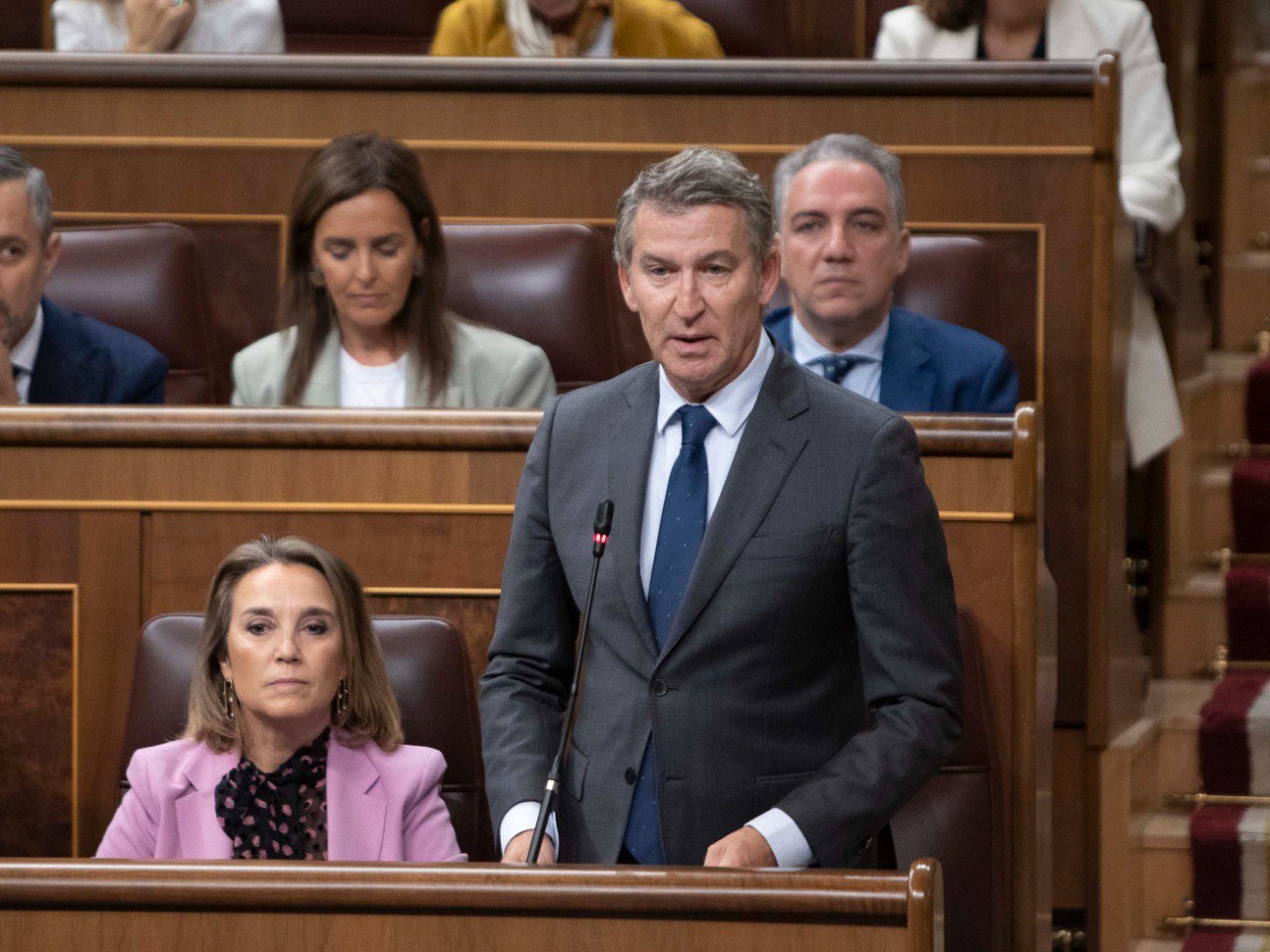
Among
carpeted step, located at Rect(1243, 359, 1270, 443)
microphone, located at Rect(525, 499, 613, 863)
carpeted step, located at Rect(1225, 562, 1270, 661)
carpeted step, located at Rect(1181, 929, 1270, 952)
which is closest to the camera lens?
microphone, located at Rect(525, 499, 613, 863)

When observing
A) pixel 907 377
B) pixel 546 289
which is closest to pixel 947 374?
pixel 907 377

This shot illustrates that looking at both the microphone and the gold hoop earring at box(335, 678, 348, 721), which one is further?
the gold hoop earring at box(335, 678, 348, 721)

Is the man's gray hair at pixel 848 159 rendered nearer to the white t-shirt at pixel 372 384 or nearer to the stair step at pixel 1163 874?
the white t-shirt at pixel 372 384

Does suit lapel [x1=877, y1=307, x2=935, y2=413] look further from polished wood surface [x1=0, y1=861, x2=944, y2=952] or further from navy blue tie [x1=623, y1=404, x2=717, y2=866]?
polished wood surface [x1=0, y1=861, x2=944, y2=952]

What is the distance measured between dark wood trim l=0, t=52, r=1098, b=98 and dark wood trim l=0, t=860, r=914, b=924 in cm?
98

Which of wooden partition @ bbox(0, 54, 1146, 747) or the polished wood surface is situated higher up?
wooden partition @ bbox(0, 54, 1146, 747)

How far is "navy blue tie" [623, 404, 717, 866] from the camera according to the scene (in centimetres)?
96

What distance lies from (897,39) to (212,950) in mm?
1249

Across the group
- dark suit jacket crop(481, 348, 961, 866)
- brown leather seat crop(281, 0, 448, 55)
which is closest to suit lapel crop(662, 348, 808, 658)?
dark suit jacket crop(481, 348, 961, 866)

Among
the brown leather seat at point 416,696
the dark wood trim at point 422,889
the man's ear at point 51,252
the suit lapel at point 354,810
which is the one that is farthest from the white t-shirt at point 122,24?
the dark wood trim at point 422,889

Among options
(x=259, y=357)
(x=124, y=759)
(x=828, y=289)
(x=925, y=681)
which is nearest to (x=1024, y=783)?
(x=925, y=681)

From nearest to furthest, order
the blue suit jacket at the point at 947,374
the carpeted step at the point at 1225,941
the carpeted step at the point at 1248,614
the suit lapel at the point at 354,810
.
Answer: the suit lapel at the point at 354,810, the blue suit jacket at the point at 947,374, the carpeted step at the point at 1225,941, the carpeted step at the point at 1248,614

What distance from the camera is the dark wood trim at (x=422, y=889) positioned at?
29.5 inches

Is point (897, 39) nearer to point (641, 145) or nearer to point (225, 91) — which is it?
point (641, 145)
